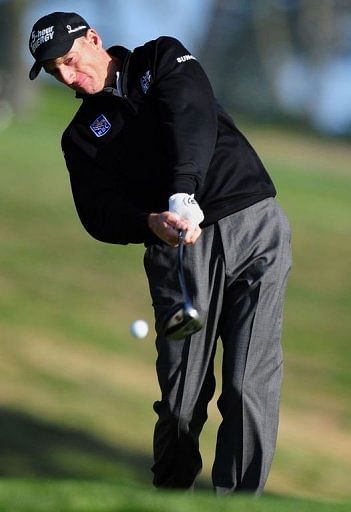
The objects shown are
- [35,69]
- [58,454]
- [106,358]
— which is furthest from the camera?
[106,358]

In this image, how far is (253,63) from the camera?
4962 cm

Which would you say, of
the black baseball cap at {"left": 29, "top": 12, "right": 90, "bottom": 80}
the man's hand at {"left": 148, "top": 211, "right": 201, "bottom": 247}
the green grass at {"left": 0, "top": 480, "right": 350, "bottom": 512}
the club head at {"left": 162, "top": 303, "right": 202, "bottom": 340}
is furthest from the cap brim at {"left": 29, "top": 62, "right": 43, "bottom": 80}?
the green grass at {"left": 0, "top": 480, "right": 350, "bottom": 512}

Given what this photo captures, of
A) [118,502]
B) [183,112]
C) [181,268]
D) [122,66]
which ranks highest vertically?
[122,66]

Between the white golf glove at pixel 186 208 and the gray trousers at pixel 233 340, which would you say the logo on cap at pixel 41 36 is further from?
the gray trousers at pixel 233 340

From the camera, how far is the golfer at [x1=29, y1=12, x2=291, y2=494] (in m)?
5.40

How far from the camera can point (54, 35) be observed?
539 cm

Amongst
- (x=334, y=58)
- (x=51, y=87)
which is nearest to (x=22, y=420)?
(x=51, y=87)

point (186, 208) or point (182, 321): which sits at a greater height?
point (186, 208)

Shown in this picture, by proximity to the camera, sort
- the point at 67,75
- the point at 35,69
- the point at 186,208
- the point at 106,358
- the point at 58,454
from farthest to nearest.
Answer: the point at 106,358 < the point at 58,454 < the point at 35,69 < the point at 67,75 < the point at 186,208

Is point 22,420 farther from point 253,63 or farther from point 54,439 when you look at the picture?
point 253,63

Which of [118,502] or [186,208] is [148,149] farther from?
[118,502]

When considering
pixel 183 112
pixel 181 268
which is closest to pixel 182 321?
pixel 181 268

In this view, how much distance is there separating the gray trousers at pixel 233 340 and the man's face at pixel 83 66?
29.0 inches

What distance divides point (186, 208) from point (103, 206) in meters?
0.49
